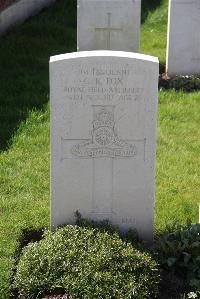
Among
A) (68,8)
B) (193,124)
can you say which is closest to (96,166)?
(193,124)

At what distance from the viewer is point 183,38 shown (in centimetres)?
896

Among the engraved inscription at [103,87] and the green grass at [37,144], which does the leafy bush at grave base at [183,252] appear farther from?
the engraved inscription at [103,87]

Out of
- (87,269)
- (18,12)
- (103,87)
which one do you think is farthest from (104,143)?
(18,12)

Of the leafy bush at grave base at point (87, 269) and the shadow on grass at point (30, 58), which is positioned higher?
the shadow on grass at point (30, 58)

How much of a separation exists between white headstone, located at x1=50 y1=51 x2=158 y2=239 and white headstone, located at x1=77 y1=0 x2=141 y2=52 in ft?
14.3

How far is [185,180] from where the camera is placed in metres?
6.03

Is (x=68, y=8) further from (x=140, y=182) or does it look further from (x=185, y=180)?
(x=140, y=182)

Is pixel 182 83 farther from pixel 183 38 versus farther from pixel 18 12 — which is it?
pixel 18 12

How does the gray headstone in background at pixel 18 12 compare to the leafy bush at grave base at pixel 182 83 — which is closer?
the leafy bush at grave base at pixel 182 83

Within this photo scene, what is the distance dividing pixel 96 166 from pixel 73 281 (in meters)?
0.86

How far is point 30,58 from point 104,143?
206 inches

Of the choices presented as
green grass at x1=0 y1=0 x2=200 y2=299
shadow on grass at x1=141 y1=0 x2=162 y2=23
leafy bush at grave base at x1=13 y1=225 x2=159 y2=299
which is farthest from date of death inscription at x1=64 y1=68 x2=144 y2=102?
shadow on grass at x1=141 y1=0 x2=162 y2=23

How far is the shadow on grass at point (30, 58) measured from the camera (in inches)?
295

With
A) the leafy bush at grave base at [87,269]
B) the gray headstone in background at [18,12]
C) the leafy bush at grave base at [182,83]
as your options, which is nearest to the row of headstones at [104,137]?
the leafy bush at grave base at [87,269]
